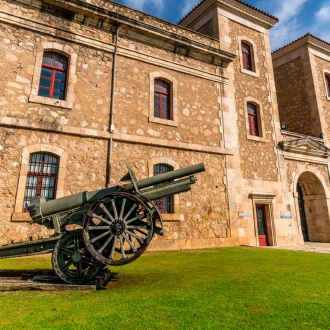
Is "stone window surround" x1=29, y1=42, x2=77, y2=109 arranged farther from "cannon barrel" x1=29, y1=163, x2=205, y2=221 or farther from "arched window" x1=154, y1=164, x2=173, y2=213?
"cannon barrel" x1=29, y1=163, x2=205, y2=221

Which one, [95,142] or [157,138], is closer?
[95,142]

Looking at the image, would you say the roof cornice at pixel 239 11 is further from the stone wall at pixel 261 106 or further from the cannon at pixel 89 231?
the cannon at pixel 89 231

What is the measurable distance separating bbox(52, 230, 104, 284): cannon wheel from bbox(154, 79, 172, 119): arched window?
6971 mm

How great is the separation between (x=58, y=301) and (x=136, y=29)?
9.74m

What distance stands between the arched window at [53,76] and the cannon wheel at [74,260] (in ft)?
19.6

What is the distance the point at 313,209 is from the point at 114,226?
13.3 m

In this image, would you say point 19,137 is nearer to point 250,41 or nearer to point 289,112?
point 250,41

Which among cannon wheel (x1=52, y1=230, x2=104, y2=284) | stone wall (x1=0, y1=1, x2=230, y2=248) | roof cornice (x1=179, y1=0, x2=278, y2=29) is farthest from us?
roof cornice (x1=179, y1=0, x2=278, y2=29)

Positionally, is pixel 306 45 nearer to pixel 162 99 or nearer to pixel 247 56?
pixel 247 56

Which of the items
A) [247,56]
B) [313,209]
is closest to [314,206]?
[313,209]

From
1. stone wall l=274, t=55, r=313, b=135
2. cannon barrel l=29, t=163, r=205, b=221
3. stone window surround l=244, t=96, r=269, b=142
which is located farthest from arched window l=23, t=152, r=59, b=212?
stone wall l=274, t=55, r=313, b=135

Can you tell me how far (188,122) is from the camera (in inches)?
421

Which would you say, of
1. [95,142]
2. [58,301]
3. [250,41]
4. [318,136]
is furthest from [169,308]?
[318,136]

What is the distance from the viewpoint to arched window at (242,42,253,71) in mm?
13484
